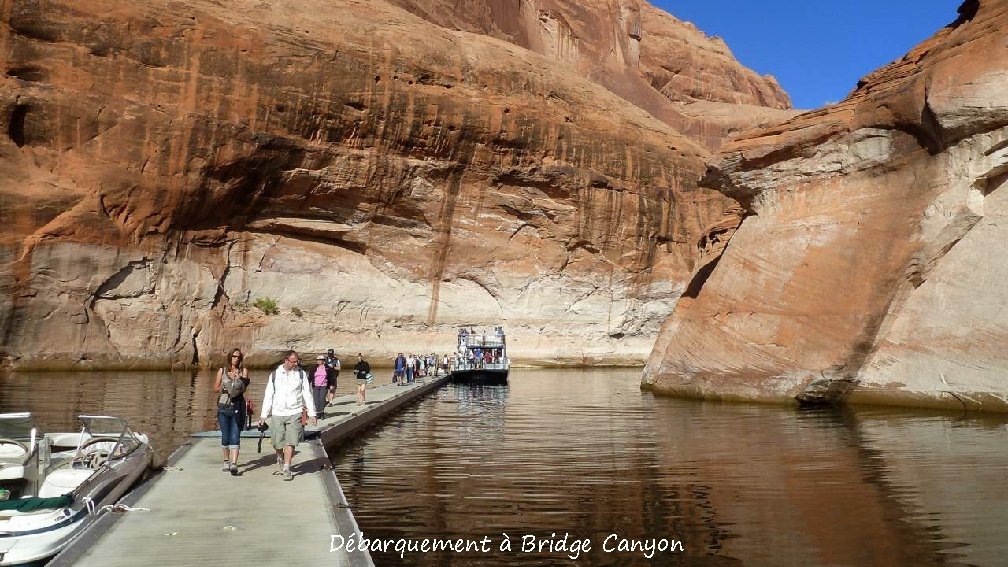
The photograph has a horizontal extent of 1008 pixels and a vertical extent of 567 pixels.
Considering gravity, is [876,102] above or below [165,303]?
above

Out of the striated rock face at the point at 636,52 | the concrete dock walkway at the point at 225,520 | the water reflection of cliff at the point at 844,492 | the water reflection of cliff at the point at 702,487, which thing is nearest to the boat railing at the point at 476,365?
the water reflection of cliff at the point at 702,487

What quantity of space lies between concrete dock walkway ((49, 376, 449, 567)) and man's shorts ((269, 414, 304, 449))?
44 centimetres

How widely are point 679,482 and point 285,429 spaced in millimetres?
5117

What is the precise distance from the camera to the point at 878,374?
19641 millimetres

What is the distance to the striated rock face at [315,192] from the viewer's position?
37312 mm

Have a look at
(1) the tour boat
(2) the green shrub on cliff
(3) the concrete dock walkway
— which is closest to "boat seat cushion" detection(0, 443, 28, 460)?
(3) the concrete dock walkway

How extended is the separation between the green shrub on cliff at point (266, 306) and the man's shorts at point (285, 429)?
119 ft

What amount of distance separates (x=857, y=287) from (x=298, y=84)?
1288 inches

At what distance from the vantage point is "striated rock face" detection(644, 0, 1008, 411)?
1834 centimetres

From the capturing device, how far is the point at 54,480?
319 inches

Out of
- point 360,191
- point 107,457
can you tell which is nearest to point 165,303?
point 360,191

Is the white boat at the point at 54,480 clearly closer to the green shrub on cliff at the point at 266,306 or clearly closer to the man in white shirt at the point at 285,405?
the man in white shirt at the point at 285,405

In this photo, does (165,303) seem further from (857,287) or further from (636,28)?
(636,28)

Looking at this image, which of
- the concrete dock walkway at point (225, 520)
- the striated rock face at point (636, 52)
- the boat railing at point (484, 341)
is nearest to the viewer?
the concrete dock walkway at point (225, 520)
